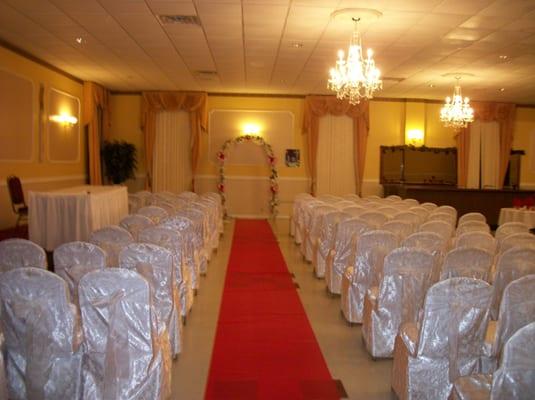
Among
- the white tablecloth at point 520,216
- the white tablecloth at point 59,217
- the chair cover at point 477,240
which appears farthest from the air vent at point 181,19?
the white tablecloth at point 520,216

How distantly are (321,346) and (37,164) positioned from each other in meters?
8.69

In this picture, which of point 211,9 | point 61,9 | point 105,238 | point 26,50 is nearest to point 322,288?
point 105,238

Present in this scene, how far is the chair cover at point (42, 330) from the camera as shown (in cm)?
313

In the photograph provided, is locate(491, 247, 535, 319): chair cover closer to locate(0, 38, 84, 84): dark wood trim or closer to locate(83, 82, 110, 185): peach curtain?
locate(0, 38, 84, 84): dark wood trim

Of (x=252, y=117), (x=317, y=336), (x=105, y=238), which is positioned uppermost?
(x=252, y=117)

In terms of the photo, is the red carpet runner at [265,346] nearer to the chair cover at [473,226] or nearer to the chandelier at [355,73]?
the chair cover at [473,226]

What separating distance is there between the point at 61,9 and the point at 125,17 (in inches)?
34.9

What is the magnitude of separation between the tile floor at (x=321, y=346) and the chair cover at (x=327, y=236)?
28cm

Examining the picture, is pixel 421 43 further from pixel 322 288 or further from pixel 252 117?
pixel 252 117

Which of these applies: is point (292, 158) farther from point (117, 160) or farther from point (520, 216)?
point (520, 216)

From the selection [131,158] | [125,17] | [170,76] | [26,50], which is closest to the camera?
[125,17]

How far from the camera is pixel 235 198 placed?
51.7ft

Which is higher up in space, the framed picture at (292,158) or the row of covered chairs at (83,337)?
the framed picture at (292,158)

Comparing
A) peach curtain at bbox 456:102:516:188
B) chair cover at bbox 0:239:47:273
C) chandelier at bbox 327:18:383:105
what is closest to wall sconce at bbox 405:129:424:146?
peach curtain at bbox 456:102:516:188
